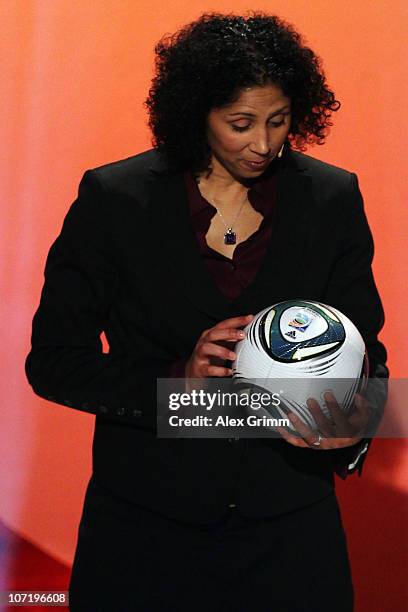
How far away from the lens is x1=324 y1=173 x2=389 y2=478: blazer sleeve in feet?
6.49

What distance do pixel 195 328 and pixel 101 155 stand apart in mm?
1250

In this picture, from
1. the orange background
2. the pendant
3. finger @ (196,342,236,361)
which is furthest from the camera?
the orange background

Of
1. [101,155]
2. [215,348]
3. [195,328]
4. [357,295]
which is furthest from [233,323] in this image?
[101,155]

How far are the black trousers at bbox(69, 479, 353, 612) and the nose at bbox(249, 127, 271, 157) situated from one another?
1.86 ft

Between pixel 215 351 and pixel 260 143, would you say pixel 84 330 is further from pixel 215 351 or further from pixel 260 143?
pixel 260 143

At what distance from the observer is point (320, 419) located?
1.82 meters

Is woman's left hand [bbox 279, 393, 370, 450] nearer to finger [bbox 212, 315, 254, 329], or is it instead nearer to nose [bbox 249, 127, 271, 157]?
finger [bbox 212, 315, 254, 329]

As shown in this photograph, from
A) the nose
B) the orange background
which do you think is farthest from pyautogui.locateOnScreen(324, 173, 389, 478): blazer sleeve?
the orange background

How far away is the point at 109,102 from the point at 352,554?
4.25 feet

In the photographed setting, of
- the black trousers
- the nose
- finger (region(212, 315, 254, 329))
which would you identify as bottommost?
the black trousers

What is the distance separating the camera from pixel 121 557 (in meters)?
2.00

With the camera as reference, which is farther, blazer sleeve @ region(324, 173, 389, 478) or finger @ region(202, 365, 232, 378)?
blazer sleeve @ region(324, 173, 389, 478)

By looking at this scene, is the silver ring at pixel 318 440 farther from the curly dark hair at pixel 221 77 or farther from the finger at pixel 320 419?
the curly dark hair at pixel 221 77

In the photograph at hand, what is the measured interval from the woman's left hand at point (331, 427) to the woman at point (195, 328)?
0.10 m
